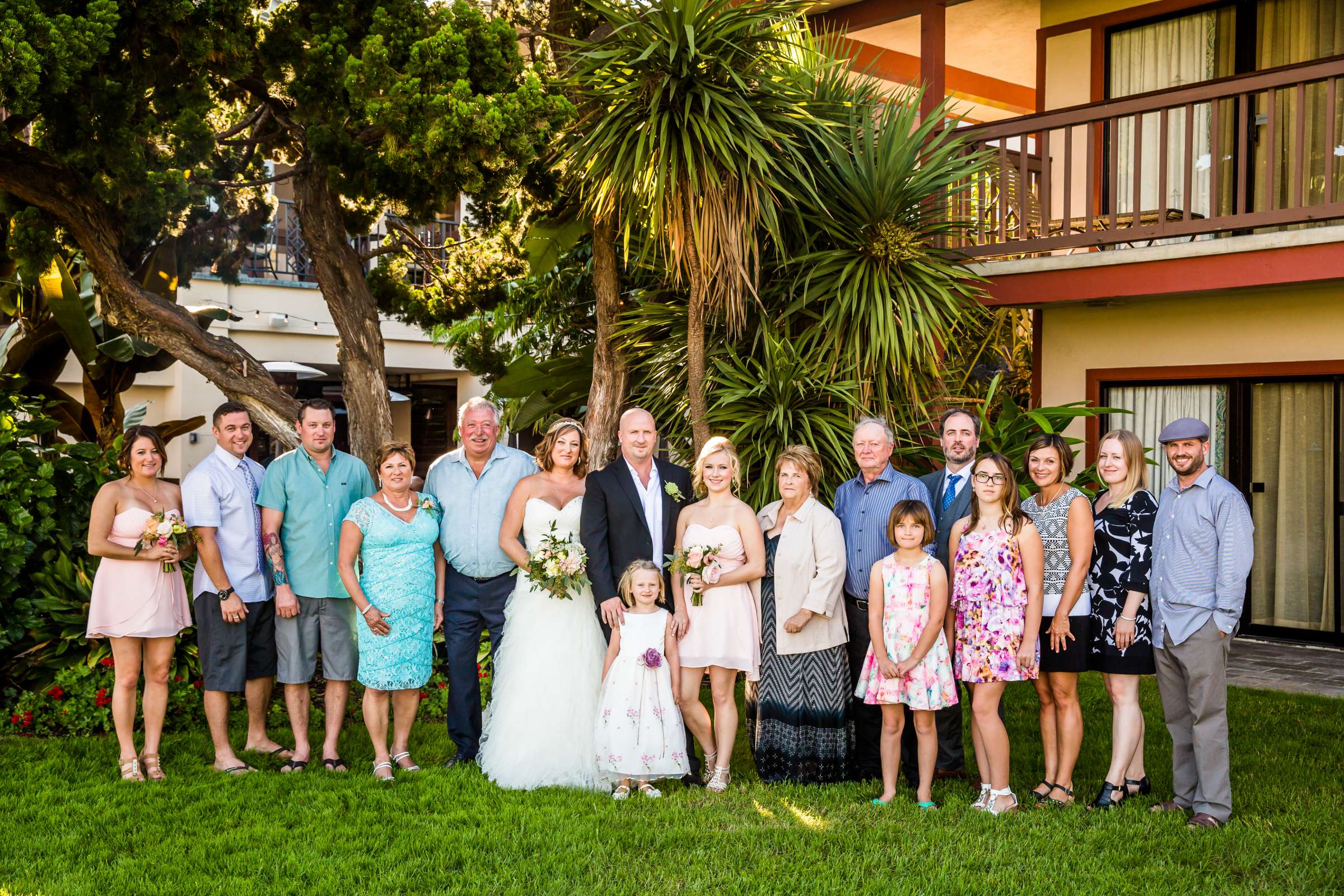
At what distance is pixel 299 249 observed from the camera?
770 inches

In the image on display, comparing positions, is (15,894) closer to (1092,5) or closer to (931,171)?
(931,171)

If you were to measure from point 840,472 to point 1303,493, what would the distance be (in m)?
4.95

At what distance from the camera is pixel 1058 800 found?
5.31 m

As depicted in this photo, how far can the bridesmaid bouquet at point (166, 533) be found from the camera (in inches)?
224

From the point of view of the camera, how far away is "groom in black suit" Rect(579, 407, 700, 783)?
18.5 ft

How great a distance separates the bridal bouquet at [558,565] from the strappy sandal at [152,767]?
2.16 meters

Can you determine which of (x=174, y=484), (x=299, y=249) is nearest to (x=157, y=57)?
(x=174, y=484)

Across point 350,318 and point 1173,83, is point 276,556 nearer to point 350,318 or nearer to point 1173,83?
point 350,318

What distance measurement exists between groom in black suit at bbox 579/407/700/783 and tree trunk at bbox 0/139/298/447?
309 centimetres

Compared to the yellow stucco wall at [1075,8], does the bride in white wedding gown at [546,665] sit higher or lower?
lower

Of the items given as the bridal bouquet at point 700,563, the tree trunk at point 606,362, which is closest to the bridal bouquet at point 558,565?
the bridal bouquet at point 700,563

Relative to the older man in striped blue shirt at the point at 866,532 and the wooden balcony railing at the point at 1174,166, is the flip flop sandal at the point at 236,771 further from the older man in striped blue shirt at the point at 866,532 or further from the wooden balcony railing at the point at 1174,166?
the wooden balcony railing at the point at 1174,166

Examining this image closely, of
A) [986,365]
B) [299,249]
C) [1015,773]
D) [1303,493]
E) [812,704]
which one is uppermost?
[299,249]

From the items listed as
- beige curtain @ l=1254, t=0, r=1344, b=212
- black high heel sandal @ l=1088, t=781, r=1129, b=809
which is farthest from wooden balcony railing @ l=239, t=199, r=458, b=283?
black high heel sandal @ l=1088, t=781, r=1129, b=809
